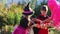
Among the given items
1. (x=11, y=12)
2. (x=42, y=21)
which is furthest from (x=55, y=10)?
(x=11, y=12)

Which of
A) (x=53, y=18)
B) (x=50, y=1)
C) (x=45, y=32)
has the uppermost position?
(x=50, y=1)

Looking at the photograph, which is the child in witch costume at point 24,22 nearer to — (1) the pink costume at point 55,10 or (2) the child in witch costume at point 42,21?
(2) the child in witch costume at point 42,21

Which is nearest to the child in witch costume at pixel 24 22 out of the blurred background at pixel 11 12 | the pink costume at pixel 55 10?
the blurred background at pixel 11 12

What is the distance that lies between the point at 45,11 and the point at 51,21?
0.43 ft

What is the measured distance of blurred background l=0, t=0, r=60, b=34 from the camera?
2.37 meters

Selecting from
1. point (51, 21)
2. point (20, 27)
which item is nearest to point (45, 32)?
point (51, 21)

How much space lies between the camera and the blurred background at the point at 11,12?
2.37 meters

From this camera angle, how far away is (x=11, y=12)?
2.37 m

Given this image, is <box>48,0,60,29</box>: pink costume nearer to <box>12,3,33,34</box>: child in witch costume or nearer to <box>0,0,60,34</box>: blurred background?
<box>0,0,60,34</box>: blurred background

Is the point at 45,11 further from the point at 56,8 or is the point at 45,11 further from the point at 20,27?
the point at 20,27

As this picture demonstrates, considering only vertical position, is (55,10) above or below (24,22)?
above

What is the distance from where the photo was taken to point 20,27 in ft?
7.71

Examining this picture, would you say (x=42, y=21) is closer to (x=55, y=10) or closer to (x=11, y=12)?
(x=55, y=10)

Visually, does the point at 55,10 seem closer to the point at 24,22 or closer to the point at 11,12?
the point at 24,22
